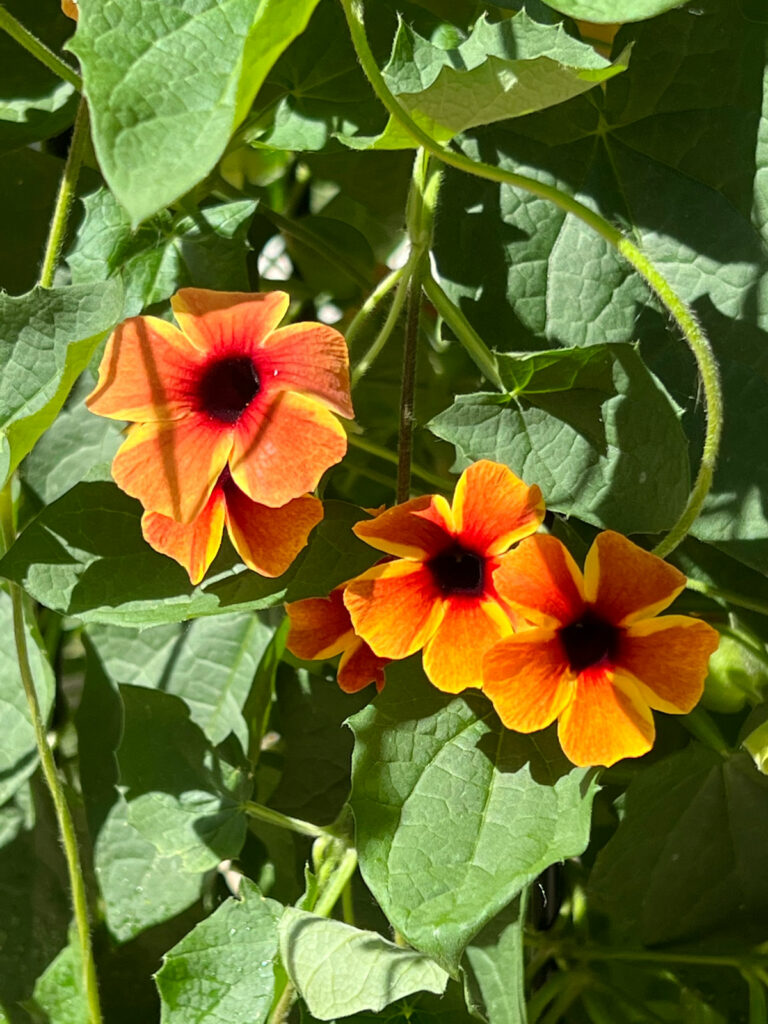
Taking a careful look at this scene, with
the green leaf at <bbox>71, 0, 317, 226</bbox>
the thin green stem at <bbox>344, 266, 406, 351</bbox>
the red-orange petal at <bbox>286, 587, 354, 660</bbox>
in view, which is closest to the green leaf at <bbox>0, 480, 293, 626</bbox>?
the red-orange petal at <bbox>286, 587, 354, 660</bbox>

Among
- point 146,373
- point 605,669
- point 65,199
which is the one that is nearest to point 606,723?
point 605,669

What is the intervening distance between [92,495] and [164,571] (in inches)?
2.0

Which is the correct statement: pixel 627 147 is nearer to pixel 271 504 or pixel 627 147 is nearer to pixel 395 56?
pixel 395 56

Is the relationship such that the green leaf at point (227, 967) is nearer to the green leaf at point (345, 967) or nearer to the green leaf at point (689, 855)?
the green leaf at point (345, 967)

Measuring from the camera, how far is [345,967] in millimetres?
516

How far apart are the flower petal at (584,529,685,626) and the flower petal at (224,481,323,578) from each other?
4.6 inches

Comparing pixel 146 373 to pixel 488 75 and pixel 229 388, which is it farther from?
pixel 488 75

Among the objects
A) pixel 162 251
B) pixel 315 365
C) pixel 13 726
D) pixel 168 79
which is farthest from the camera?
pixel 13 726

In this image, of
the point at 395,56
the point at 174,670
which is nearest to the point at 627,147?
the point at 395,56

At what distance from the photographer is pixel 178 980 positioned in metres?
0.57

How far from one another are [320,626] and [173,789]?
182 millimetres

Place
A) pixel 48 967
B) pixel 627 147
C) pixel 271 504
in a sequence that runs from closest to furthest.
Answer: pixel 271 504, pixel 627 147, pixel 48 967

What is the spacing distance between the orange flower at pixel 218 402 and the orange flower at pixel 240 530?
0.01 m

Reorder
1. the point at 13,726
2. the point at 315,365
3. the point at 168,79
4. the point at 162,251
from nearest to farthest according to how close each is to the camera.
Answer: the point at 168,79 → the point at 315,365 → the point at 162,251 → the point at 13,726
